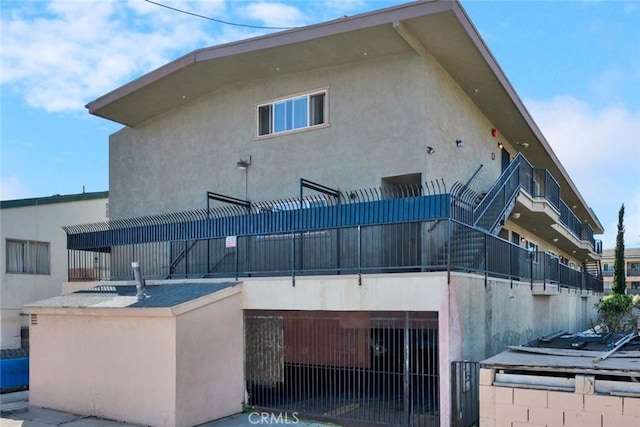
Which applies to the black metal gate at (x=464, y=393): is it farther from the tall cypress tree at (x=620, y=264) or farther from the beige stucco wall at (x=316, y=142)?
the tall cypress tree at (x=620, y=264)

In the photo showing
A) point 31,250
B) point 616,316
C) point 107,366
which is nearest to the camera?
point 107,366

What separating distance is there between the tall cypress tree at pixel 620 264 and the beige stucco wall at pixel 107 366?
3482 cm

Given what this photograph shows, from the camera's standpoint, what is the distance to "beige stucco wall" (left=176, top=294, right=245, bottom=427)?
381 inches

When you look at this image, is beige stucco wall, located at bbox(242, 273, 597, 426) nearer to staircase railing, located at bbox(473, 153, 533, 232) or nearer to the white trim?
staircase railing, located at bbox(473, 153, 533, 232)

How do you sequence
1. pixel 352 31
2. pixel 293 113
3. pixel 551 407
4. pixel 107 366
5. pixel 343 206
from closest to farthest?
1. pixel 551 407
2. pixel 343 206
3. pixel 107 366
4. pixel 352 31
5. pixel 293 113

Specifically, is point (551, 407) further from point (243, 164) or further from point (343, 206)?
point (243, 164)

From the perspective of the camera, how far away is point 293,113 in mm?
13859

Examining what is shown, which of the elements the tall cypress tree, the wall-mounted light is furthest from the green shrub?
the wall-mounted light

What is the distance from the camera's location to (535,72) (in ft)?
50.5

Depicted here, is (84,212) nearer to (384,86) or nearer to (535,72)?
(384,86)

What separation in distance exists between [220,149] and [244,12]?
3.63 meters

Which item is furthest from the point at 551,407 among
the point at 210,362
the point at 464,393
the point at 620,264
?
the point at 620,264

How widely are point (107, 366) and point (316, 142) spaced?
672cm

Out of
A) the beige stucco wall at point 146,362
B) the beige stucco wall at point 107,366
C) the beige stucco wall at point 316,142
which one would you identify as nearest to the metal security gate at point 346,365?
the beige stucco wall at point 146,362
